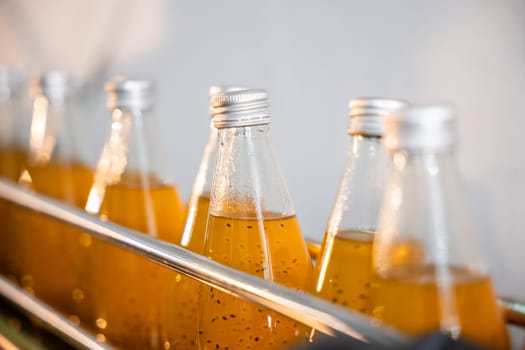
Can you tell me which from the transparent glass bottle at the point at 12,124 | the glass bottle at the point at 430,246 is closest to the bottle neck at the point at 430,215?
the glass bottle at the point at 430,246

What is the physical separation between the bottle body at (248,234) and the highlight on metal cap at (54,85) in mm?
366

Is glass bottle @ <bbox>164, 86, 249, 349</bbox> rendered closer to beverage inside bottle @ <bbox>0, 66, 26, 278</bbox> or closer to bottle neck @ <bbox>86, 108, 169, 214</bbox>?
bottle neck @ <bbox>86, 108, 169, 214</bbox>

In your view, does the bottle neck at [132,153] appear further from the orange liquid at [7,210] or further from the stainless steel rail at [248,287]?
the orange liquid at [7,210]

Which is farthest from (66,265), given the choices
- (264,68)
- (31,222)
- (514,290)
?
(514,290)

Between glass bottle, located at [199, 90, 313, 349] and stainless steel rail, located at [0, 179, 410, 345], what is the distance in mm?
33

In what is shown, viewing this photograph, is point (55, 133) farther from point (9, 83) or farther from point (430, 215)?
point (430, 215)

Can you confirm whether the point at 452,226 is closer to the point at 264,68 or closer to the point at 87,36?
the point at 264,68

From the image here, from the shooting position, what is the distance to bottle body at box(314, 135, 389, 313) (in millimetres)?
381

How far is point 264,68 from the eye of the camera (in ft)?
2.26

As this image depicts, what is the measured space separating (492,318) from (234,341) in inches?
5.7

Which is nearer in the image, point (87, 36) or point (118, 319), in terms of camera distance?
point (118, 319)

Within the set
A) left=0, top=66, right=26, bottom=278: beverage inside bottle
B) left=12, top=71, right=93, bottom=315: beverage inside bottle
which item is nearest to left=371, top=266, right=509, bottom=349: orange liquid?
left=12, top=71, right=93, bottom=315: beverage inside bottle

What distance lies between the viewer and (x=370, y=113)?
364 mm

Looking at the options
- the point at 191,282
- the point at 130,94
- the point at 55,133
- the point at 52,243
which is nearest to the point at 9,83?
the point at 55,133
